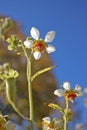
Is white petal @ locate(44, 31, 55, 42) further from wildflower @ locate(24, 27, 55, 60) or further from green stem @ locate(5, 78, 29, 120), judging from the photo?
green stem @ locate(5, 78, 29, 120)

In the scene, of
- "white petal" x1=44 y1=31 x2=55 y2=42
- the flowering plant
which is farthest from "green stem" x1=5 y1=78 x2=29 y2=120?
"white petal" x1=44 y1=31 x2=55 y2=42

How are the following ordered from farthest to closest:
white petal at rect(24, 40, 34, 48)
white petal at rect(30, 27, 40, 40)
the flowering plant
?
1. white petal at rect(30, 27, 40, 40)
2. white petal at rect(24, 40, 34, 48)
3. the flowering plant

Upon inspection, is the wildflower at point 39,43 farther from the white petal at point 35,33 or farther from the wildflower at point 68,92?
the wildflower at point 68,92

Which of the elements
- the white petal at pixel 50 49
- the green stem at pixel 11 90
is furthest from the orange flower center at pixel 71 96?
the green stem at pixel 11 90

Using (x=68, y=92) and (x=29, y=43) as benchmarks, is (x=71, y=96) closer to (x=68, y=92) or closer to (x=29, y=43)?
(x=68, y=92)

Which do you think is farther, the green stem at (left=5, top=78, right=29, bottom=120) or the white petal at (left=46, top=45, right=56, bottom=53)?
the white petal at (left=46, top=45, right=56, bottom=53)

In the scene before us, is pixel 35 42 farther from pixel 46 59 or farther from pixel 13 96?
pixel 46 59

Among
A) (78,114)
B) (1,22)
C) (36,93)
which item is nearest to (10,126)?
(1,22)
